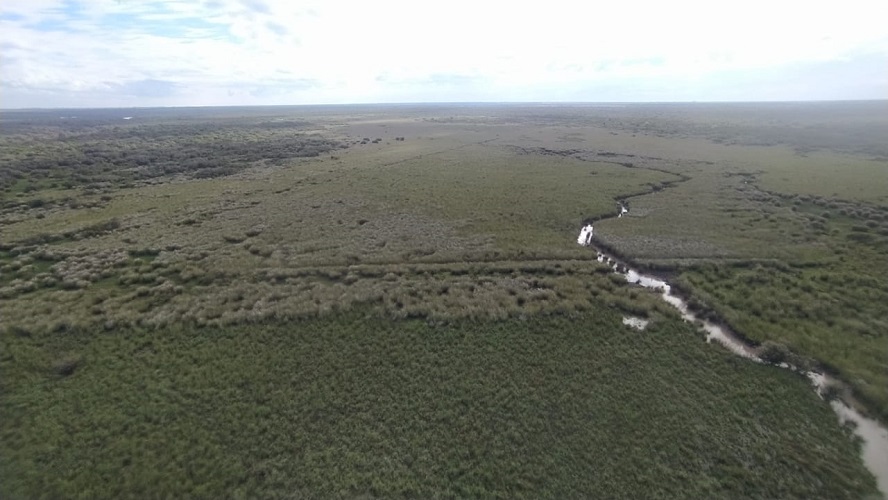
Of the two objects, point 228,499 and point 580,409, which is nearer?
point 228,499

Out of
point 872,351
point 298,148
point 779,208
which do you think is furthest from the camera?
point 298,148

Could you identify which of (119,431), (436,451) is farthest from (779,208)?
(119,431)

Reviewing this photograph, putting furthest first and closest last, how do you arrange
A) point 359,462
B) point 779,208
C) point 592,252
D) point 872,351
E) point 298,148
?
point 298,148 → point 779,208 → point 592,252 → point 872,351 → point 359,462

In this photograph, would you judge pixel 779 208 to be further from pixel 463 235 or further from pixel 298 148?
pixel 298 148

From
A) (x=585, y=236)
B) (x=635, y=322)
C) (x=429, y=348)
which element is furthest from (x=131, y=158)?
(x=635, y=322)

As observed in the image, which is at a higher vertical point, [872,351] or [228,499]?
[872,351]

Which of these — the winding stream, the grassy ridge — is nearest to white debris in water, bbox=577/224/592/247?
the winding stream

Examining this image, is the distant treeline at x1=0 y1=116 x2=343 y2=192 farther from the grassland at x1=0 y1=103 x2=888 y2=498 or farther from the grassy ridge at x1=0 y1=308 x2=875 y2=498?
the grassy ridge at x1=0 y1=308 x2=875 y2=498

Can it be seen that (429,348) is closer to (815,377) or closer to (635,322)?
(635,322)
